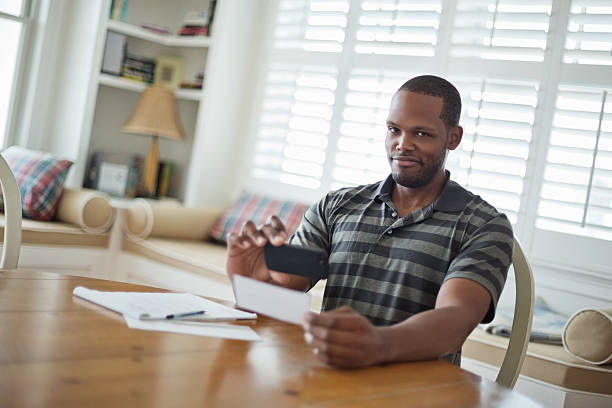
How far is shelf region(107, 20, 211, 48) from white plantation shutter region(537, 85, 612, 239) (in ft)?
6.97

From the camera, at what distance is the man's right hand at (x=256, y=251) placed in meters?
1.36

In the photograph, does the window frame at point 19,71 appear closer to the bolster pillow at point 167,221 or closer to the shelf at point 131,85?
the shelf at point 131,85

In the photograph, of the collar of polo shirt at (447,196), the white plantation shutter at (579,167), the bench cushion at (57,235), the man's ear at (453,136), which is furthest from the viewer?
the bench cushion at (57,235)

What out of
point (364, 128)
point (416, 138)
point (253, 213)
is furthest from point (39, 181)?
point (416, 138)

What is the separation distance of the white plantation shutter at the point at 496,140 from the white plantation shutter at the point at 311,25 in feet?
2.85

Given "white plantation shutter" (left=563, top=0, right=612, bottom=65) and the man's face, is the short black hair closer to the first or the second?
the man's face

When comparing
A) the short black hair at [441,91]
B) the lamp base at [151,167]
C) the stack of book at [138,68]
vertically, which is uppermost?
the stack of book at [138,68]

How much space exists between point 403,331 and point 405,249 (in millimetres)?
416

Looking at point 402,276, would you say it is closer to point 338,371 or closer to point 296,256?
point 296,256

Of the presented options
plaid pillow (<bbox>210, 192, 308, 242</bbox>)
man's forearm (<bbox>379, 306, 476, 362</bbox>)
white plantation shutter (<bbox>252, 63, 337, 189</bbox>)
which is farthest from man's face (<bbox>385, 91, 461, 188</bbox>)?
white plantation shutter (<bbox>252, 63, 337, 189</bbox>)

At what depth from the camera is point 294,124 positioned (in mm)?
3941

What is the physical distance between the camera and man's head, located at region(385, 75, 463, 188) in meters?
1.68

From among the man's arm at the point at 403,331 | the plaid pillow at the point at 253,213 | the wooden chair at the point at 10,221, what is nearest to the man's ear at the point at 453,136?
the man's arm at the point at 403,331

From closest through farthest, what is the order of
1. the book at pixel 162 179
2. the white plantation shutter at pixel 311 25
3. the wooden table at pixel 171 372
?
the wooden table at pixel 171 372
the white plantation shutter at pixel 311 25
the book at pixel 162 179
